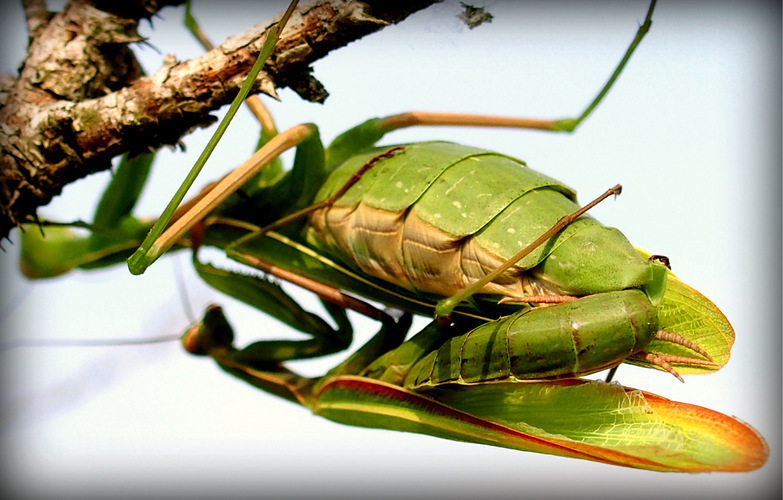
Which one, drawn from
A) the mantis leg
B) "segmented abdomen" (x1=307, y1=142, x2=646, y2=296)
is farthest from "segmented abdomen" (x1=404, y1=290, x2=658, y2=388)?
the mantis leg

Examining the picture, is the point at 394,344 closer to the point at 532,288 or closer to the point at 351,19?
the point at 532,288

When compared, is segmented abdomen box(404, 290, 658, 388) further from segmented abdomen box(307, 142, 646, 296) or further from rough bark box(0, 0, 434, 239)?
rough bark box(0, 0, 434, 239)

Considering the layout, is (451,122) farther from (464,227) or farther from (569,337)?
(569,337)

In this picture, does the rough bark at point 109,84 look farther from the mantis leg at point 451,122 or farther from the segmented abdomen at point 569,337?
the segmented abdomen at point 569,337

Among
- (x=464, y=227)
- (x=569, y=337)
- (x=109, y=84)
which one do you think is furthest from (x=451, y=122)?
(x=109, y=84)

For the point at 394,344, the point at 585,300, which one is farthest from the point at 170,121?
the point at 585,300

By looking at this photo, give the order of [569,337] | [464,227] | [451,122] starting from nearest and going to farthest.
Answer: [569,337], [464,227], [451,122]

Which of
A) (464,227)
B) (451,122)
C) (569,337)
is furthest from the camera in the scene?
(451,122)

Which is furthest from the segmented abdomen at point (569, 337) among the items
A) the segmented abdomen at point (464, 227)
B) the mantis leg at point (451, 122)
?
the mantis leg at point (451, 122)
